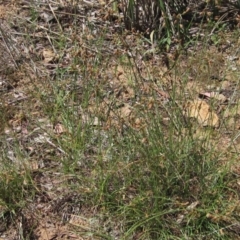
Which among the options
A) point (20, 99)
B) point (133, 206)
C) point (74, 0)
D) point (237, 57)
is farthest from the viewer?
point (74, 0)

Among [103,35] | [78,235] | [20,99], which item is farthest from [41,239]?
[103,35]

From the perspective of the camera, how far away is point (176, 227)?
2467 mm

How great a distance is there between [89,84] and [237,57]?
3.34 feet

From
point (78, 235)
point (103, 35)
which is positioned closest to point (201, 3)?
point (103, 35)

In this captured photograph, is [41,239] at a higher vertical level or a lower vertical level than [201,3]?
lower

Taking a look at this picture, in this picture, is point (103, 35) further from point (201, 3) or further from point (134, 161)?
point (134, 161)

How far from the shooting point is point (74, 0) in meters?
3.76

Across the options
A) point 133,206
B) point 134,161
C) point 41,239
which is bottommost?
point 41,239

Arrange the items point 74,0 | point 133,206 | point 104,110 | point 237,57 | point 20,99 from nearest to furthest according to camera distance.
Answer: point 133,206, point 104,110, point 20,99, point 237,57, point 74,0

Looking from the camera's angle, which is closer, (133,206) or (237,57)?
(133,206)

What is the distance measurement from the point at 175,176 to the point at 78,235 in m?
0.49

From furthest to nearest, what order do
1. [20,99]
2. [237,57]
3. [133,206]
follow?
[237,57] < [20,99] < [133,206]

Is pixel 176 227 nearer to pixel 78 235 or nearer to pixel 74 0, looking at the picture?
pixel 78 235

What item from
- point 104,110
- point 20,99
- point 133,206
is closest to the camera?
point 133,206
